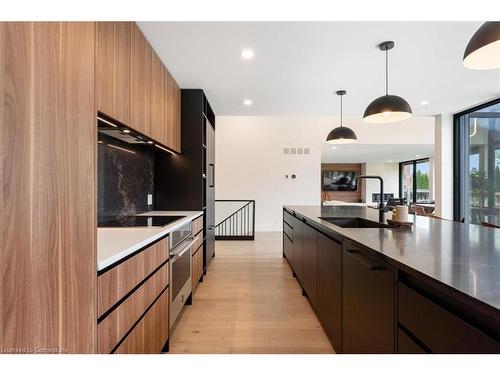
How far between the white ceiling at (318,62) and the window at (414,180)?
27.3 ft

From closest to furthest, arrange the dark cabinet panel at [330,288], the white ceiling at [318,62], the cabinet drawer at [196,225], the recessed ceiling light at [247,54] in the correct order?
the dark cabinet panel at [330,288], the white ceiling at [318,62], the recessed ceiling light at [247,54], the cabinet drawer at [196,225]

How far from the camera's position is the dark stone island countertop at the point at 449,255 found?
0.72 m

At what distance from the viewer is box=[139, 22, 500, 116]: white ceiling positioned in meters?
2.08

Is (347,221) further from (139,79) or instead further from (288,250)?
(139,79)

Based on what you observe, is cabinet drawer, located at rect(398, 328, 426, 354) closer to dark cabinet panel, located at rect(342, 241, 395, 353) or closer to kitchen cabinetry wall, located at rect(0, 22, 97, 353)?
dark cabinet panel, located at rect(342, 241, 395, 353)

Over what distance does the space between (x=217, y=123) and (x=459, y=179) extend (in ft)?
18.7

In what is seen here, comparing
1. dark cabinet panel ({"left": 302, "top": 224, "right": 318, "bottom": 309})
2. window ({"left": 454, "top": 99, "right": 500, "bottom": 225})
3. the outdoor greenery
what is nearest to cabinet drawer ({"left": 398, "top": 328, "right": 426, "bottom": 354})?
dark cabinet panel ({"left": 302, "top": 224, "right": 318, "bottom": 309})

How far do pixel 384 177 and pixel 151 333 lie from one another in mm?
13418

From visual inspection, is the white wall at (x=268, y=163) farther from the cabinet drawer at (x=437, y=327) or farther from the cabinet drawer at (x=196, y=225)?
the cabinet drawer at (x=437, y=327)

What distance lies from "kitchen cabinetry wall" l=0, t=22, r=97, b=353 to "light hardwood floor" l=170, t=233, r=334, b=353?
1207mm

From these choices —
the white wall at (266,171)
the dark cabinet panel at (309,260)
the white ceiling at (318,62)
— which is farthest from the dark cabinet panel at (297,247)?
the white wall at (266,171)

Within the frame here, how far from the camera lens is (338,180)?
42.2ft

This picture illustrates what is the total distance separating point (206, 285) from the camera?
3.05 metres
